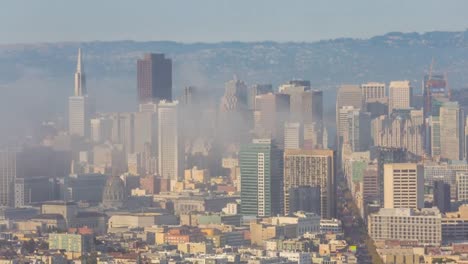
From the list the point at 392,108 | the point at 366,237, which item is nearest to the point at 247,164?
the point at 366,237

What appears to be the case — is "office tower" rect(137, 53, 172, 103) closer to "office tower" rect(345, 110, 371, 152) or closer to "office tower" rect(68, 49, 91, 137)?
"office tower" rect(68, 49, 91, 137)

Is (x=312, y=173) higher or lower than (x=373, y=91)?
lower

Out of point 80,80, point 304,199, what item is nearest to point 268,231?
point 304,199

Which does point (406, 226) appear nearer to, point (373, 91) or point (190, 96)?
point (190, 96)

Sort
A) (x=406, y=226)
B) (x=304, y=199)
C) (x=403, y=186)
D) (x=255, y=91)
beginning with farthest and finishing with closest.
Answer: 1. (x=255, y=91)
2. (x=403, y=186)
3. (x=304, y=199)
4. (x=406, y=226)

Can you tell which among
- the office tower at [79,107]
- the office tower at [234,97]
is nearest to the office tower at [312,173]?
the office tower at [79,107]
